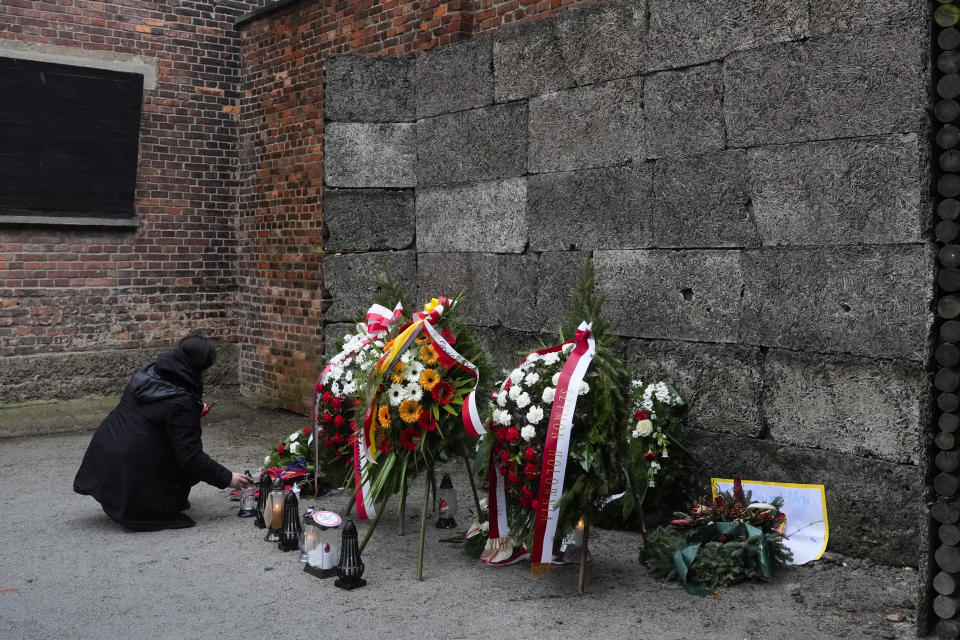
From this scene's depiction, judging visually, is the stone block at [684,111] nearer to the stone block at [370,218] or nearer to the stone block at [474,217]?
the stone block at [474,217]

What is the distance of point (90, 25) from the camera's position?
10078 mm

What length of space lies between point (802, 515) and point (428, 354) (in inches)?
88.8

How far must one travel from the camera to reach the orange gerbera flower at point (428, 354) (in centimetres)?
525

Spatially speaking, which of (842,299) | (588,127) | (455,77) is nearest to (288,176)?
(455,77)

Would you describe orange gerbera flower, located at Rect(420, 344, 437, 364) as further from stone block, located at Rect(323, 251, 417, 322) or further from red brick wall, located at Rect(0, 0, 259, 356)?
red brick wall, located at Rect(0, 0, 259, 356)

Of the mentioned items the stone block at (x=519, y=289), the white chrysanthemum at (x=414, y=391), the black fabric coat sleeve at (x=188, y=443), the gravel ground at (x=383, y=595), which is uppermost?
the stone block at (x=519, y=289)

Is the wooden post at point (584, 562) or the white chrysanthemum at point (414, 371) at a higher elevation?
the white chrysanthemum at point (414, 371)

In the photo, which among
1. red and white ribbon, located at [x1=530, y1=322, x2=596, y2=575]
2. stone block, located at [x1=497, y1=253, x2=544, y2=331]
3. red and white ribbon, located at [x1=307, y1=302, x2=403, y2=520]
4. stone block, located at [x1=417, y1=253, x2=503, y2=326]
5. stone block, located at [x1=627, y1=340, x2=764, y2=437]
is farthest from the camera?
stone block, located at [x1=417, y1=253, x2=503, y2=326]

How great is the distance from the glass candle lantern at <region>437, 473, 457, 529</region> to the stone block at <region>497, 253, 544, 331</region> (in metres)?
1.43

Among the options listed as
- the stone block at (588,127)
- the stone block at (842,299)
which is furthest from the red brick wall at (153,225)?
the stone block at (842,299)

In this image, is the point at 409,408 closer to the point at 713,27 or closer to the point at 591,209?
the point at 591,209

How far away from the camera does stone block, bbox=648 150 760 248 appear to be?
18.6ft

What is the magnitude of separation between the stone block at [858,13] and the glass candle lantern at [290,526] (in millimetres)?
3967

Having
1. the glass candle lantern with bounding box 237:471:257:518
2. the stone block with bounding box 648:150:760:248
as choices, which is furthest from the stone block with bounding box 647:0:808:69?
the glass candle lantern with bounding box 237:471:257:518
